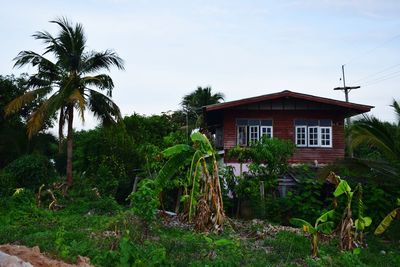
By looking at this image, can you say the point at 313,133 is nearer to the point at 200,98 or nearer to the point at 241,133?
the point at 241,133

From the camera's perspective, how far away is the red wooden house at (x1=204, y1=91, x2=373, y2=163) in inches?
905

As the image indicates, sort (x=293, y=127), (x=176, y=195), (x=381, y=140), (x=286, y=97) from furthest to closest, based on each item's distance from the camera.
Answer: (x=293, y=127) → (x=286, y=97) → (x=176, y=195) → (x=381, y=140)

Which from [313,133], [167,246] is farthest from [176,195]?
[313,133]

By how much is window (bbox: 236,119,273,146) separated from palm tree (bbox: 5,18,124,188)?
6012 mm

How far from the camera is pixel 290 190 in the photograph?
655 inches

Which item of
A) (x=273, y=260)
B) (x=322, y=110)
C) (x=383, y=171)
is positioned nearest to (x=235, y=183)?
(x=383, y=171)

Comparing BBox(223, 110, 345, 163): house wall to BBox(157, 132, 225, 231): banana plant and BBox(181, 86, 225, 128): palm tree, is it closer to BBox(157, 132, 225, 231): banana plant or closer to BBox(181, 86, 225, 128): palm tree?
BBox(157, 132, 225, 231): banana plant

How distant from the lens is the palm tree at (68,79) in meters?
20.5

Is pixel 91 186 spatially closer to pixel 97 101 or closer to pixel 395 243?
pixel 97 101

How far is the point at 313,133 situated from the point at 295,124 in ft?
3.32

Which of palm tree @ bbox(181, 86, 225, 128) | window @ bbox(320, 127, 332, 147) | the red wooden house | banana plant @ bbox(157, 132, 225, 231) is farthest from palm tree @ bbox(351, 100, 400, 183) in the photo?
palm tree @ bbox(181, 86, 225, 128)

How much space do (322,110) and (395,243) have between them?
11.4 m

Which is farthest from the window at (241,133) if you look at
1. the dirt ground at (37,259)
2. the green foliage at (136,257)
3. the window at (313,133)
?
the dirt ground at (37,259)

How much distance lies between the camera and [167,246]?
30.0ft
